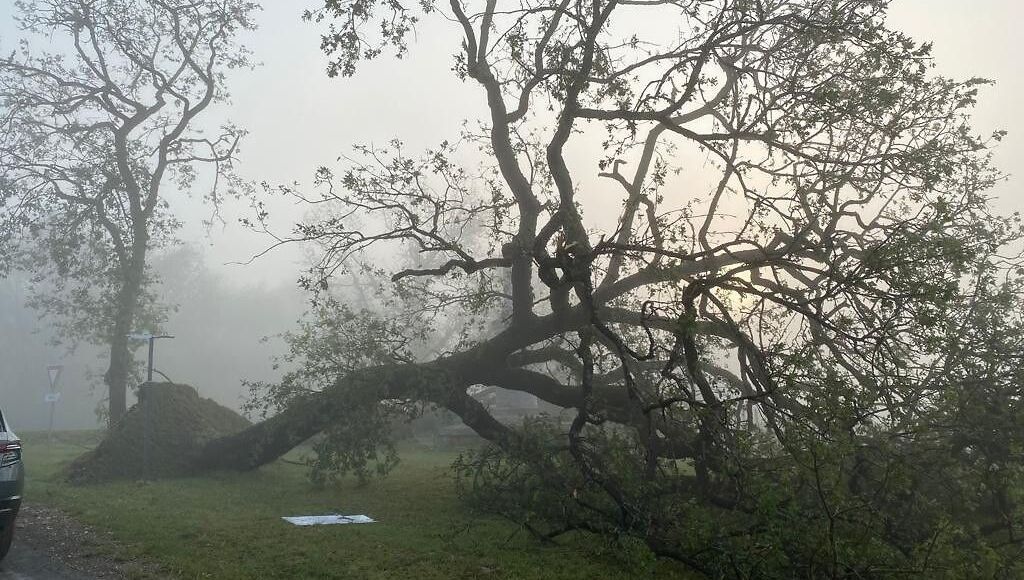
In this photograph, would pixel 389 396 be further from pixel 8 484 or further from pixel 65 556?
pixel 8 484

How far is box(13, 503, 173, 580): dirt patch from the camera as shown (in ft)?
25.2

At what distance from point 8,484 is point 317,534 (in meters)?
3.45

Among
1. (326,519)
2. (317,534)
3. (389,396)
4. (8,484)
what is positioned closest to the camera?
(8,484)

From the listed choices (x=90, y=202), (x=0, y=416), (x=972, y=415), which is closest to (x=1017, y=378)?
(x=972, y=415)

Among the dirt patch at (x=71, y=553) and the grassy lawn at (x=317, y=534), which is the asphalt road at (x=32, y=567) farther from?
the grassy lawn at (x=317, y=534)

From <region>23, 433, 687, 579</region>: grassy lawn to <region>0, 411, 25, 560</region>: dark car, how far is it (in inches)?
48.9

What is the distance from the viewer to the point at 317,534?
9.74 metres

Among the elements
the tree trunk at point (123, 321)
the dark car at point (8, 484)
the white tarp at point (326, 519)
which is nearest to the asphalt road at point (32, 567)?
the dark car at point (8, 484)

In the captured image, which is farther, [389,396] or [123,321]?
[123,321]

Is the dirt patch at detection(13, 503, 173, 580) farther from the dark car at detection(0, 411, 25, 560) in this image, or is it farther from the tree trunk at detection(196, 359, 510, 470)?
the tree trunk at detection(196, 359, 510, 470)

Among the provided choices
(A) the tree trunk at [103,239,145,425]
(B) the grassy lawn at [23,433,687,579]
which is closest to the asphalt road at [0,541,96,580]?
(B) the grassy lawn at [23,433,687,579]

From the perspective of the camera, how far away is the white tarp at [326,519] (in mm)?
10688

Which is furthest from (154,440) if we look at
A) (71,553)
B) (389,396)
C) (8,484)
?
(8,484)

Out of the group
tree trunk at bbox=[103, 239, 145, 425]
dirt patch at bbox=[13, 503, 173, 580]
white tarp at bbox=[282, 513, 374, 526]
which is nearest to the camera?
dirt patch at bbox=[13, 503, 173, 580]
